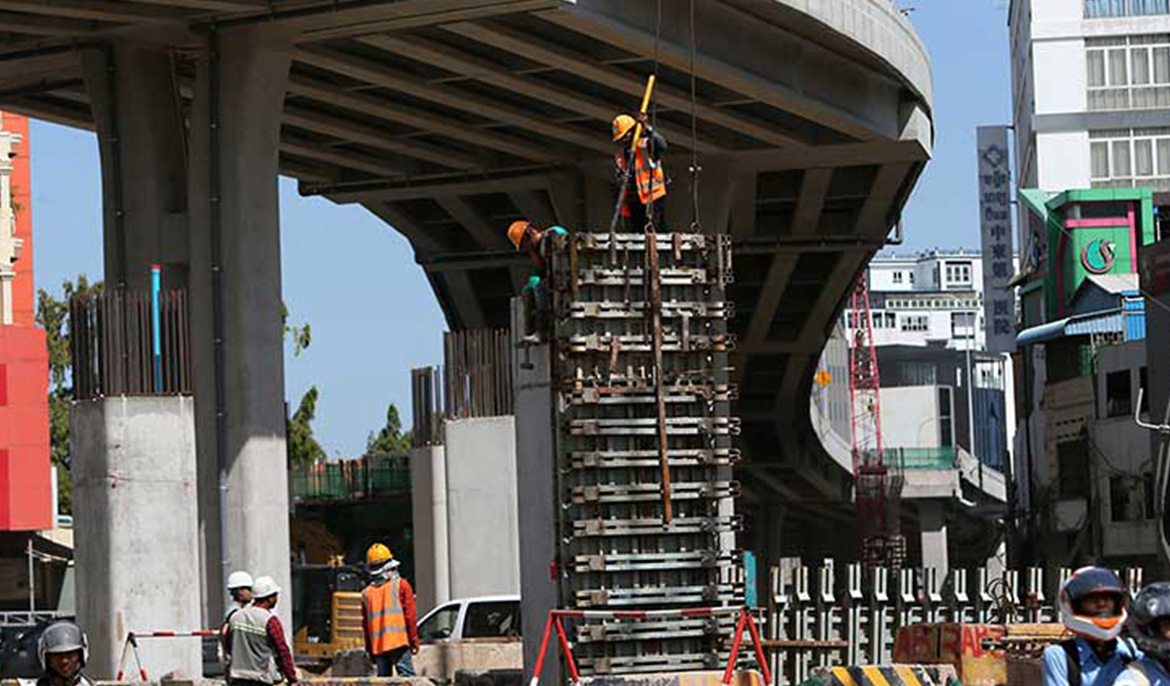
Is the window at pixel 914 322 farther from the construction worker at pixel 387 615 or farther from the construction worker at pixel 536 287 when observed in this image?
the construction worker at pixel 387 615

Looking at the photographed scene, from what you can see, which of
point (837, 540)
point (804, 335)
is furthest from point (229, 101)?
point (837, 540)

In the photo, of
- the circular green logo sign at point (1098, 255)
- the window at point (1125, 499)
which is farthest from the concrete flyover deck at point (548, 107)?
the circular green logo sign at point (1098, 255)

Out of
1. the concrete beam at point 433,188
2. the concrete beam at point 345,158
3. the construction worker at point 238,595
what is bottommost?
the construction worker at point 238,595

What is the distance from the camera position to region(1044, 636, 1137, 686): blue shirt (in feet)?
32.3

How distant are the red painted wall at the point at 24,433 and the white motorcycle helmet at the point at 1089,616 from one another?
57.1 meters

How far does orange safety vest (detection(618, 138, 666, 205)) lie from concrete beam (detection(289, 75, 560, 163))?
1889cm

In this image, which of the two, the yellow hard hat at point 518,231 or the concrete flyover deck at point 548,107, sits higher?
the concrete flyover deck at point 548,107

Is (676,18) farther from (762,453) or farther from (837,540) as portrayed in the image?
(837,540)

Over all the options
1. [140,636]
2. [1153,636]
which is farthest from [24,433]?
[1153,636]

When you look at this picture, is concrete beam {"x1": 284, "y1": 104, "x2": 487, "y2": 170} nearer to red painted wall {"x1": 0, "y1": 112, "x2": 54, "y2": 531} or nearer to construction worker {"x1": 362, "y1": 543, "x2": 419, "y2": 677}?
red painted wall {"x1": 0, "y1": 112, "x2": 54, "y2": 531}

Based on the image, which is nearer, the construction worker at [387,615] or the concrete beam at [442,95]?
the construction worker at [387,615]

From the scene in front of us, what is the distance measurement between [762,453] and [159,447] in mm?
51158

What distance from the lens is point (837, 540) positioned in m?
107

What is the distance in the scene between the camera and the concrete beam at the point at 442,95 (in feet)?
132
